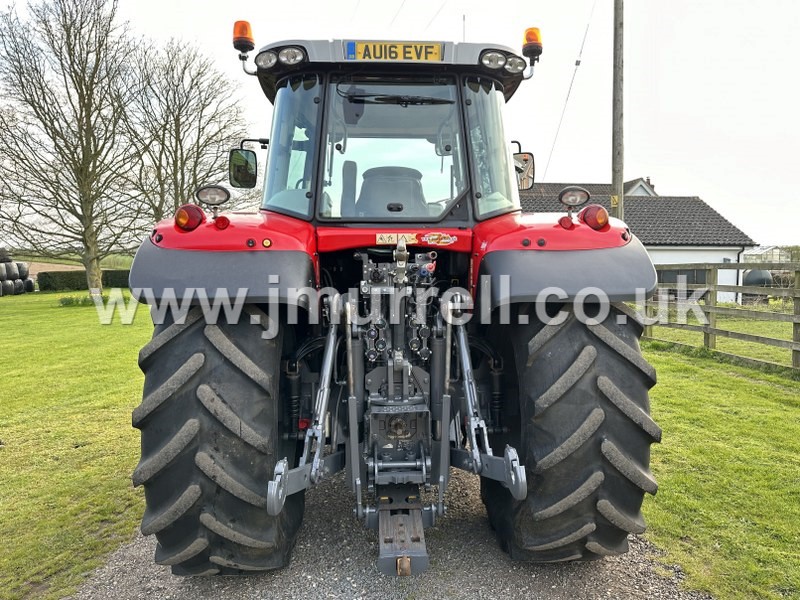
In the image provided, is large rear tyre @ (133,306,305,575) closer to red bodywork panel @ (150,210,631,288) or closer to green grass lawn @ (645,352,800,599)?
red bodywork panel @ (150,210,631,288)

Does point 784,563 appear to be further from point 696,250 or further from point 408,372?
point 696,250

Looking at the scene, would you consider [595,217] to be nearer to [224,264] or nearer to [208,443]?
[224,264]

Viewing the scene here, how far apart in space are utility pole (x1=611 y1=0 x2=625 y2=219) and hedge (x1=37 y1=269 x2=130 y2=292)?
1219 inches

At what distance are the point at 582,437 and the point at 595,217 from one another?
3.35 feet

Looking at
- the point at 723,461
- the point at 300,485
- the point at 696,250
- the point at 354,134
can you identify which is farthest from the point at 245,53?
the point at 696,250

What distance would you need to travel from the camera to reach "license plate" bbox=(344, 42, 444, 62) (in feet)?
9.60

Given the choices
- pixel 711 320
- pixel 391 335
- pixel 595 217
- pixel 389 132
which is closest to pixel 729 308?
pixel 711 320

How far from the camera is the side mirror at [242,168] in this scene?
3.81m

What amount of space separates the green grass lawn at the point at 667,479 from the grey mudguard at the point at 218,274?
1.68 meters

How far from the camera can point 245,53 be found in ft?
10.9

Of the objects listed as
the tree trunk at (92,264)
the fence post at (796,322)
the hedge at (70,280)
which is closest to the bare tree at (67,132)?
the tree trunk at (92,264)

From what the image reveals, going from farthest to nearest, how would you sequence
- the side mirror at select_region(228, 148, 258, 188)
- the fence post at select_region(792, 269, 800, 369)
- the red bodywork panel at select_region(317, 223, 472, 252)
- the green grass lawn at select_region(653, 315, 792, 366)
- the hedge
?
1. the hedge
2. the green grass lawn at select_region(653, 315, 792, 366)
3. the fence post at select_region(792, 269, 800, 369)
4. the side mirror at select_region(228, 148, 258, 188)
5. the red bodywork panel at select_region(317, 223, 472, 252)

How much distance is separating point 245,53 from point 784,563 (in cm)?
402

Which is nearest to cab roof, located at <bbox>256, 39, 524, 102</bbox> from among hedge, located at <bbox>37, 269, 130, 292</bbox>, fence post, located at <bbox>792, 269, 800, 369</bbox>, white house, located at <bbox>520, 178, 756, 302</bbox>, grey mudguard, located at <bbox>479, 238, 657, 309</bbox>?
grey mudguard, located at <bbox>479, 238, 657, 309</bbox>
